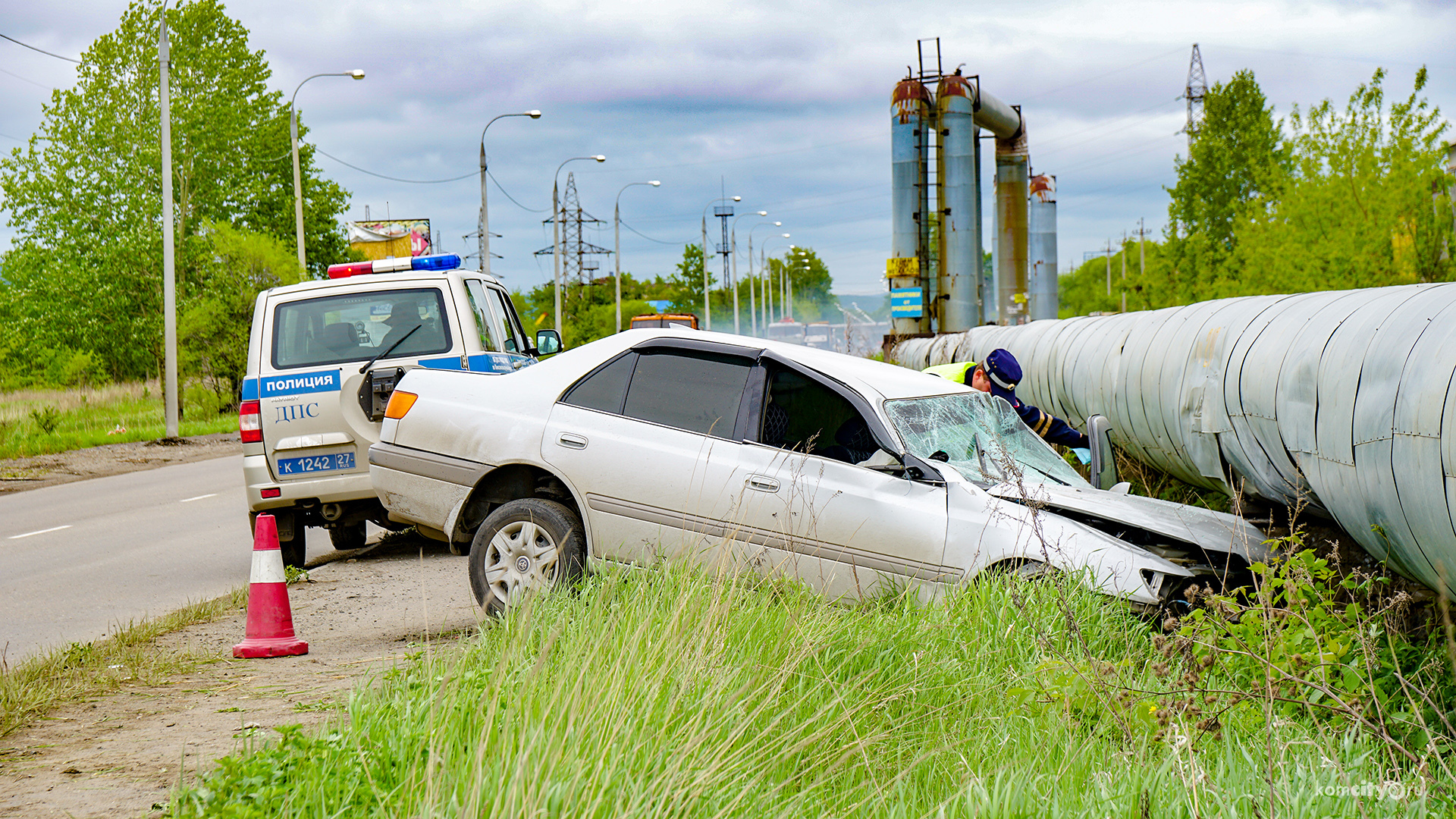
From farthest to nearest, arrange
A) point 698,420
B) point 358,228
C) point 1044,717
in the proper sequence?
point 358,228 < point 698,420 < point 1044,717

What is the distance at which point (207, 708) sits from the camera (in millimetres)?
4676

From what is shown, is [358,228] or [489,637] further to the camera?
[358,228]

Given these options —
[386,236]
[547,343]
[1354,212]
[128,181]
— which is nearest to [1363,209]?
[1354,212]

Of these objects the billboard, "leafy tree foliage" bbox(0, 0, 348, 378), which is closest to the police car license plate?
"leafy tree foliage" bbox(0, 0, 348, 378)

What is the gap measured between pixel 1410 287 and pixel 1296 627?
2021mm

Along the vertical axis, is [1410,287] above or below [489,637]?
above

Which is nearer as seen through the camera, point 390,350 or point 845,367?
point 845,367

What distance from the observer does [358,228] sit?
74312 millimetres

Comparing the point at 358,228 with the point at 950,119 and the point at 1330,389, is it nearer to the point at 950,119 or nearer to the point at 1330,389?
the point at 950,119

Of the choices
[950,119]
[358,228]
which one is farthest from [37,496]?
[358,228]

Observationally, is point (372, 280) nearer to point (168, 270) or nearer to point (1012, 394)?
point (1012, 394)

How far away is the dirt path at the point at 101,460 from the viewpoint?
1720 centimetres

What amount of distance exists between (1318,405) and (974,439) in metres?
1.60

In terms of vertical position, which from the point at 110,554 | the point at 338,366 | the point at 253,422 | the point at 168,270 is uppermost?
the point at 168,270
